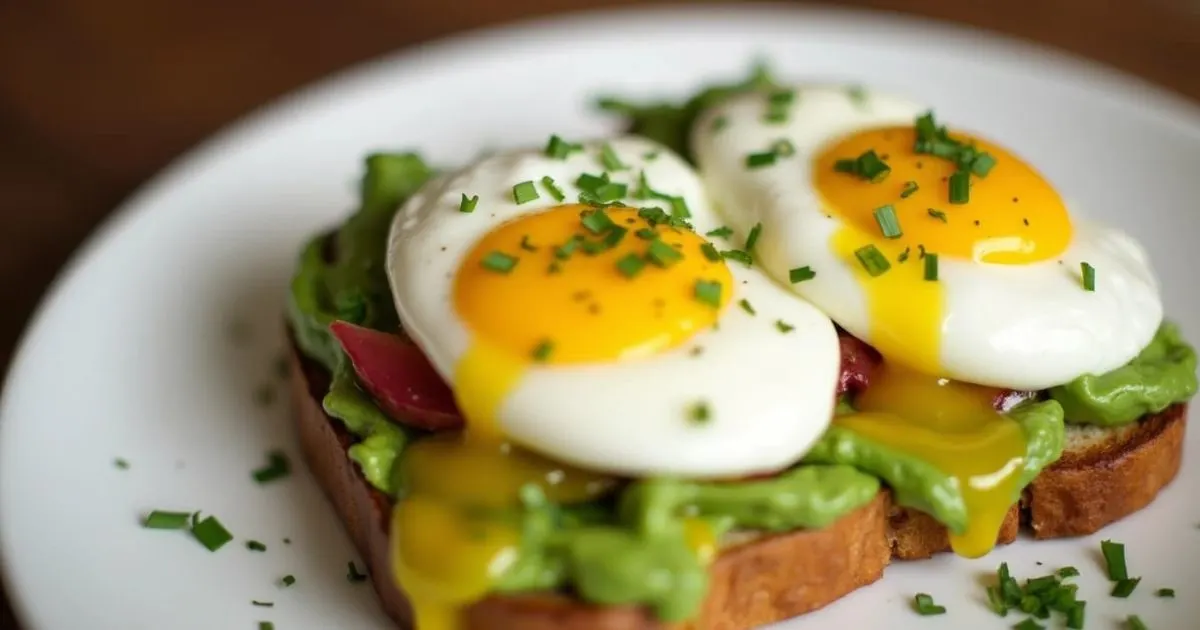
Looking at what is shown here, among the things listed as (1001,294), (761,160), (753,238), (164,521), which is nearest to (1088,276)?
(1001,294)

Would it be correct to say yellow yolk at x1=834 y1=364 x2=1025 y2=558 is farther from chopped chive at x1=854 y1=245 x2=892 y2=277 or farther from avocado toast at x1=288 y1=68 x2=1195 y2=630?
chopped chive at x1=854 y1=245 x2=892 y2=277

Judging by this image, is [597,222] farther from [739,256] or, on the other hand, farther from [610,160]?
[610,160]

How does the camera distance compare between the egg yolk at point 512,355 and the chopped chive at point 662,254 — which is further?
the chopped chive at point 662,254

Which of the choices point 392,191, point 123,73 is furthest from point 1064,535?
point 123,73

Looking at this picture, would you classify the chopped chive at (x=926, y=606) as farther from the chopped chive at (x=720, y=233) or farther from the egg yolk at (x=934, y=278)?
the chopped chive at (x=720, y=233)

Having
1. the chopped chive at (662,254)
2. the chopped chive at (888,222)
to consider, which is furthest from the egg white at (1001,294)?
the chopped chive at (662,254)

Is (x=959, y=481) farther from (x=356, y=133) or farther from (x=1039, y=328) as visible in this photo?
(x=356, y=133)

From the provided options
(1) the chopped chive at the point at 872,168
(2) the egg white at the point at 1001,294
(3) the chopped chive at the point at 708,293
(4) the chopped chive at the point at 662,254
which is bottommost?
(2) the egg white at the point at 1001,294
